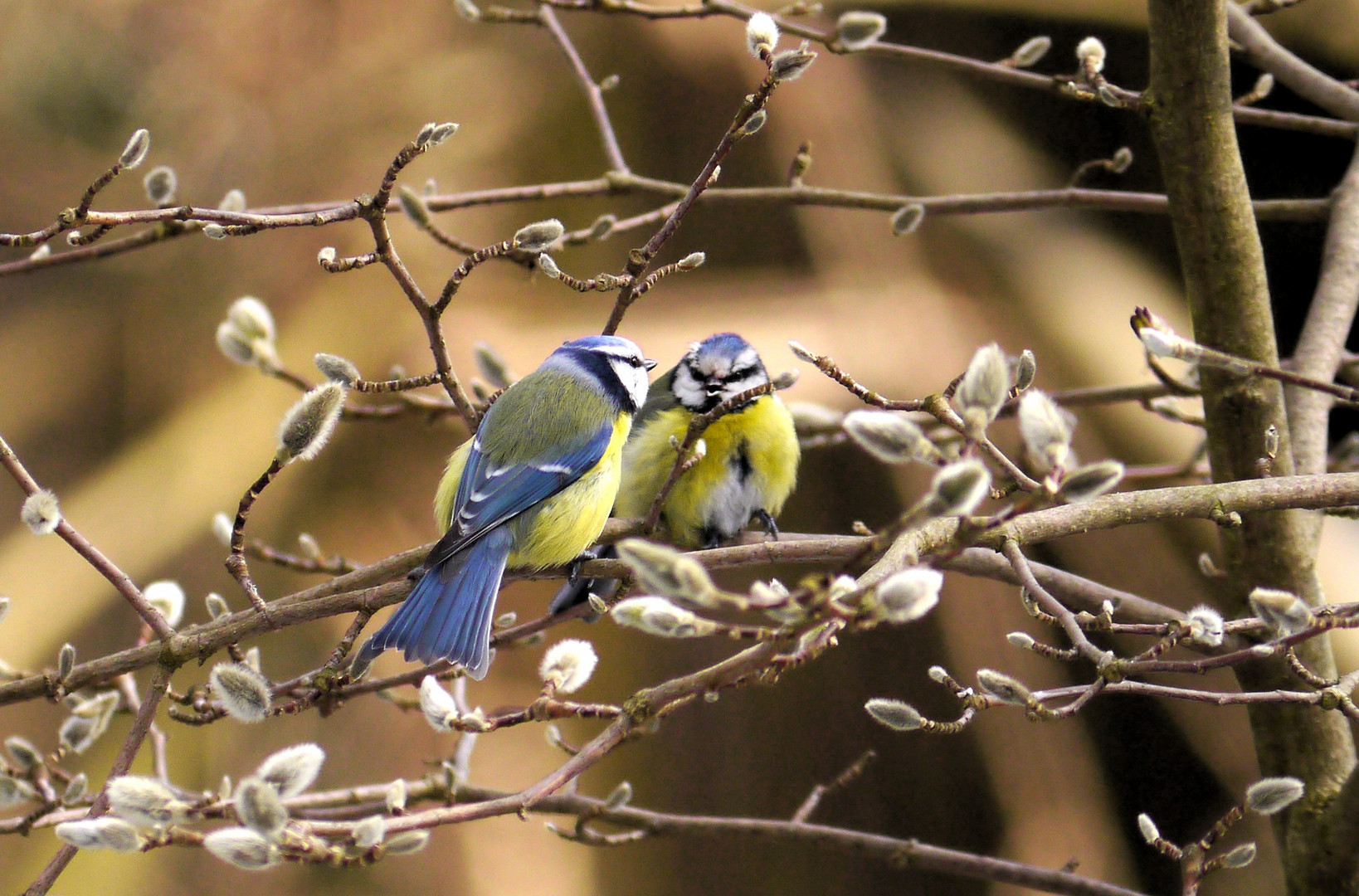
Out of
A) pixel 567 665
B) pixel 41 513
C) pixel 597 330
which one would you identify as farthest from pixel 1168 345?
pixel 597 330

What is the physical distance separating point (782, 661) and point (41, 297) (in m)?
1.77

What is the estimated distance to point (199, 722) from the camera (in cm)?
92

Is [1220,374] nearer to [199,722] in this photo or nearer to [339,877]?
[199,722]

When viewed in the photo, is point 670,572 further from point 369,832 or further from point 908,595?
point 369,832

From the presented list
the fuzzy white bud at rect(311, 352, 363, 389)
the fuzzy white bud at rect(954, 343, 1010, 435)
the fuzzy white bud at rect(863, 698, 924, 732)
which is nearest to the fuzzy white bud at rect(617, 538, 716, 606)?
the fuzzy white bud at rect(954, 343, 1010, 435)

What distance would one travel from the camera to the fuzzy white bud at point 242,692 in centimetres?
71

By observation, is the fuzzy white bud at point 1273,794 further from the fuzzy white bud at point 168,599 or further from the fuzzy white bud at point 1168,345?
the fuzzy white bud at point 168,599

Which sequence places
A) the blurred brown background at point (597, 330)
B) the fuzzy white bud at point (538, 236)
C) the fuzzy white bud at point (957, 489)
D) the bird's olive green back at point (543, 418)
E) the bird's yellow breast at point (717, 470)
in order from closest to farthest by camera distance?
the fuzzy white bud at point (957, 489), the fuzzy white bud at point (538, 236), the bird's olive green back at point (543, 418), the bird's yellow breast at point (717, 470), the blurred brown background at point (597, 330)

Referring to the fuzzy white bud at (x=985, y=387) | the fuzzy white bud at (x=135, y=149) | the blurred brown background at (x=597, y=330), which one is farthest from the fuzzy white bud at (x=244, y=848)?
the blurred brown background at (x=597, y=330)

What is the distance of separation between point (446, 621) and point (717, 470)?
0.57 metres

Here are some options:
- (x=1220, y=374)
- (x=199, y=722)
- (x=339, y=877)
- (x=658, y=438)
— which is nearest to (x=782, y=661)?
(x=199, y=722)

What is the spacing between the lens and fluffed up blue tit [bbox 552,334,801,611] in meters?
1.41

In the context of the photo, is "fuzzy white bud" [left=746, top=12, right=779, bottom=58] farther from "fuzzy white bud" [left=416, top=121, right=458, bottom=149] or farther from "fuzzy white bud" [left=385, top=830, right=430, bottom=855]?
"fuzzy white bud" [left=385, top=830, right=430, bottom=855]

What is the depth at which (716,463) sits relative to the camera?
1.42 m
